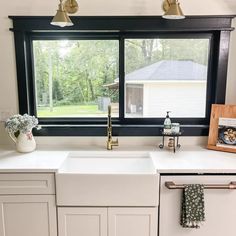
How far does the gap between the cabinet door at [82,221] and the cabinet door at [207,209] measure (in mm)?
409

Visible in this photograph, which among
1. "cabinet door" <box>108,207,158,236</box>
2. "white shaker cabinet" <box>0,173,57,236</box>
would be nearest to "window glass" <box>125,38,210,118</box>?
"cabinet door" <box>108,207,158,236</box>

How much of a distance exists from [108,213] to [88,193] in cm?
20

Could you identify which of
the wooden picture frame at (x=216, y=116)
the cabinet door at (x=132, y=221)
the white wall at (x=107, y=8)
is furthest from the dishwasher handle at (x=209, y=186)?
the white wall at (x=107, y=8)

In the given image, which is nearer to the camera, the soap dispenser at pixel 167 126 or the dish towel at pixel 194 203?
the dish towel at pixel 194 203

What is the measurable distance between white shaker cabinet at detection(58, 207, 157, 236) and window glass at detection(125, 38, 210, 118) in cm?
90

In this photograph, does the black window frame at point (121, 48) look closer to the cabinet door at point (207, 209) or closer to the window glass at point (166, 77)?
the window glass at point (166, 77)

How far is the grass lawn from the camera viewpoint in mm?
2350

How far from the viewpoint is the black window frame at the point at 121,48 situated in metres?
2.08

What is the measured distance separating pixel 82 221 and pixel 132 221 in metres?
0.34

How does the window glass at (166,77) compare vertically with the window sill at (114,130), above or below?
above

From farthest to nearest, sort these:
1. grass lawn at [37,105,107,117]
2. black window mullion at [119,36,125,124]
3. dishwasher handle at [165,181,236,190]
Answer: grass lawn at [37,105,107,117] → black window mullion at [119,36,125,124] → dishwasher handle at [165,181,236,190]

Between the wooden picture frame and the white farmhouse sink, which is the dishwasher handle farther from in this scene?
the wooden picture frame

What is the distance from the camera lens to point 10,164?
1.79 meters

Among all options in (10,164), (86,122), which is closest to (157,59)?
(86,122)
